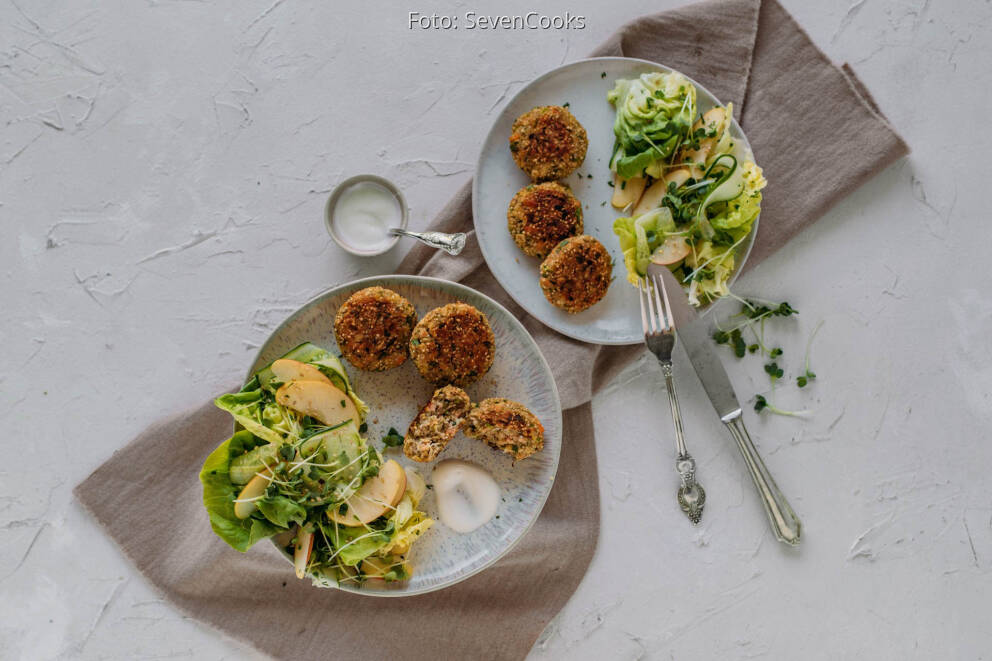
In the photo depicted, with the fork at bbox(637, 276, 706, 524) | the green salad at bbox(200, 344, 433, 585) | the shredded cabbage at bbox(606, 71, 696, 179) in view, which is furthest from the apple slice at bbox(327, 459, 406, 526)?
the shredded cabbage at bbox(606, 71, 696, 179)

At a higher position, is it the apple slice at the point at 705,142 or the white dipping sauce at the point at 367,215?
the apple slice at the point at 705,142

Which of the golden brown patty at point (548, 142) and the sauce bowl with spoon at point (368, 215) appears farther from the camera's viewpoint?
the sauce bowl with spoon at point (368, 215)

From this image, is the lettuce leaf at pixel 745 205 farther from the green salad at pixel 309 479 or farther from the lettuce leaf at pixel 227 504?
the lettuce leaf at pixel 227 504

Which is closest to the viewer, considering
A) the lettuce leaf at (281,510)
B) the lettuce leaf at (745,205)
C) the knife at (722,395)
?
the lettuce leaf at (281,510)

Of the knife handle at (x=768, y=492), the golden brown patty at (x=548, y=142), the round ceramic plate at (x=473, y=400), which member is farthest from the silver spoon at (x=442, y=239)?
the knife handle at (x=768, y=492)

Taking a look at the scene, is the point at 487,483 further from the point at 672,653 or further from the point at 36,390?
the point at 36,390

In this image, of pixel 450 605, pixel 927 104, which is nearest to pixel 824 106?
pixel 927 104
